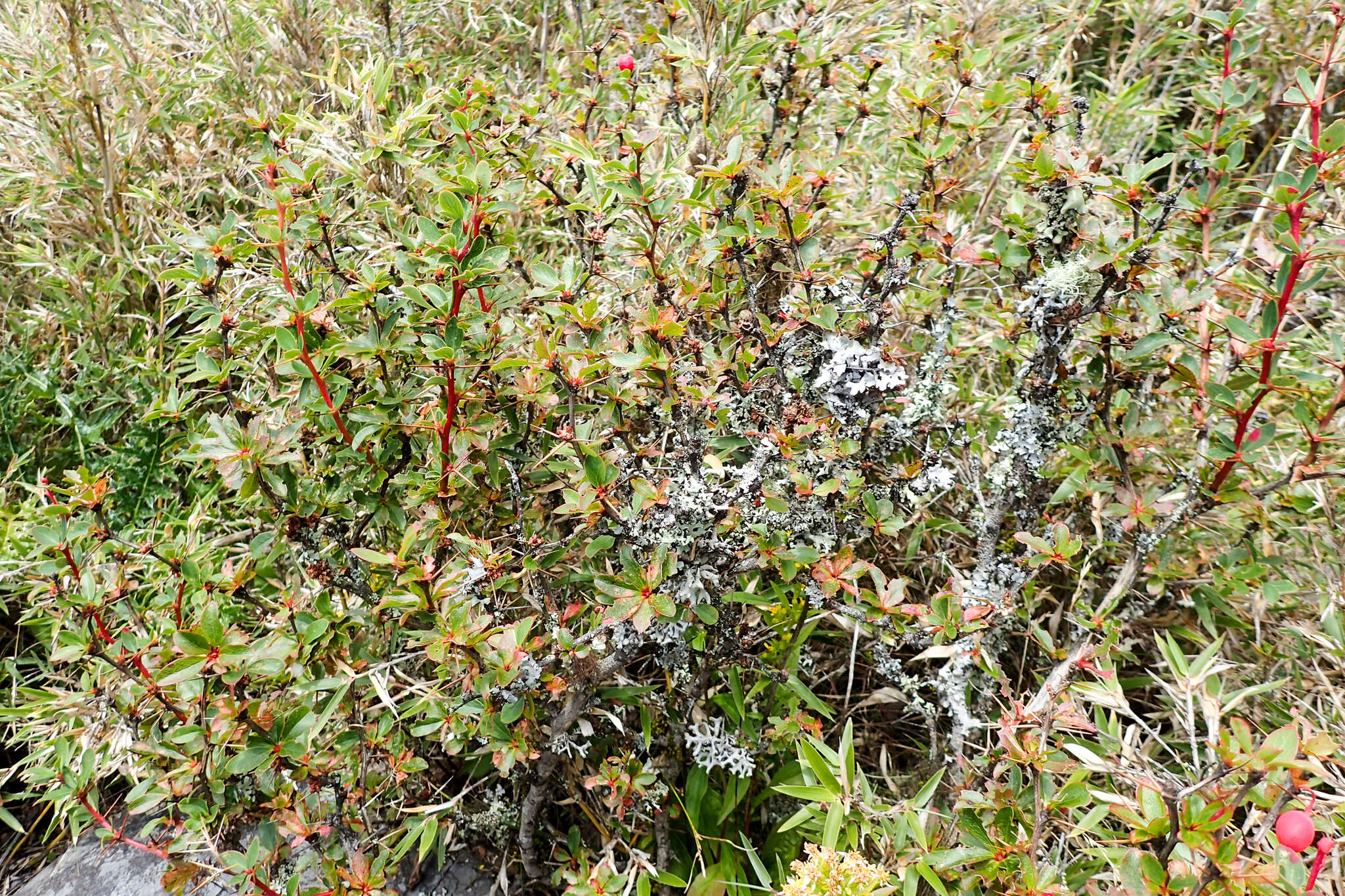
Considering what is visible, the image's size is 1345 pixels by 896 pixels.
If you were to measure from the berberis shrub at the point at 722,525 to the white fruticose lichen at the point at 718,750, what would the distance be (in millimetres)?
12

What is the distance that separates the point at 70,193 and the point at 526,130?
6.06ft

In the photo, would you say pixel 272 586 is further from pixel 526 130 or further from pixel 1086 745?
pixel 1086 745

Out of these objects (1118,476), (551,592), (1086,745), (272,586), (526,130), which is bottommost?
(1086,745)

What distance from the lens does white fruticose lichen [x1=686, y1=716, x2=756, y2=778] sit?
1.73 metres

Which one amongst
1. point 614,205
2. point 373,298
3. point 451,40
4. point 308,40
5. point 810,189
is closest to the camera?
point 373,298

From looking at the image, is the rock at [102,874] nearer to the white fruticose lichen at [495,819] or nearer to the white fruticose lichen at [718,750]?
the white fruticose lichen at [495,819]

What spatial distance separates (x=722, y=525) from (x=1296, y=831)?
34.4 inches

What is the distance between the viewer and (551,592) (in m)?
1.83

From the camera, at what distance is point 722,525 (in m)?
1.51

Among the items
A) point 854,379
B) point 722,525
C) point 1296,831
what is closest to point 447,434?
point 722,525

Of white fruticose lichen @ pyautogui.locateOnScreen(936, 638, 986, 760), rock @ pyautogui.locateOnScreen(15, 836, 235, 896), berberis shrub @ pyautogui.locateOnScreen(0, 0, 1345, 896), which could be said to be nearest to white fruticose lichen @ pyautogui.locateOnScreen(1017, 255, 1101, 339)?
berberis shrub @ pyautogui.locateOnScreen(0, 0, 1345, 896)

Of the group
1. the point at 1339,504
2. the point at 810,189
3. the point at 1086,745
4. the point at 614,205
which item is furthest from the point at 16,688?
the point at 1339,504

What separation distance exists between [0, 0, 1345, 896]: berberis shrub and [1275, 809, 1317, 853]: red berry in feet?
0.25

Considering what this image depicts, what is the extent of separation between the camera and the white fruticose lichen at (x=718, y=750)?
1.73 metres
